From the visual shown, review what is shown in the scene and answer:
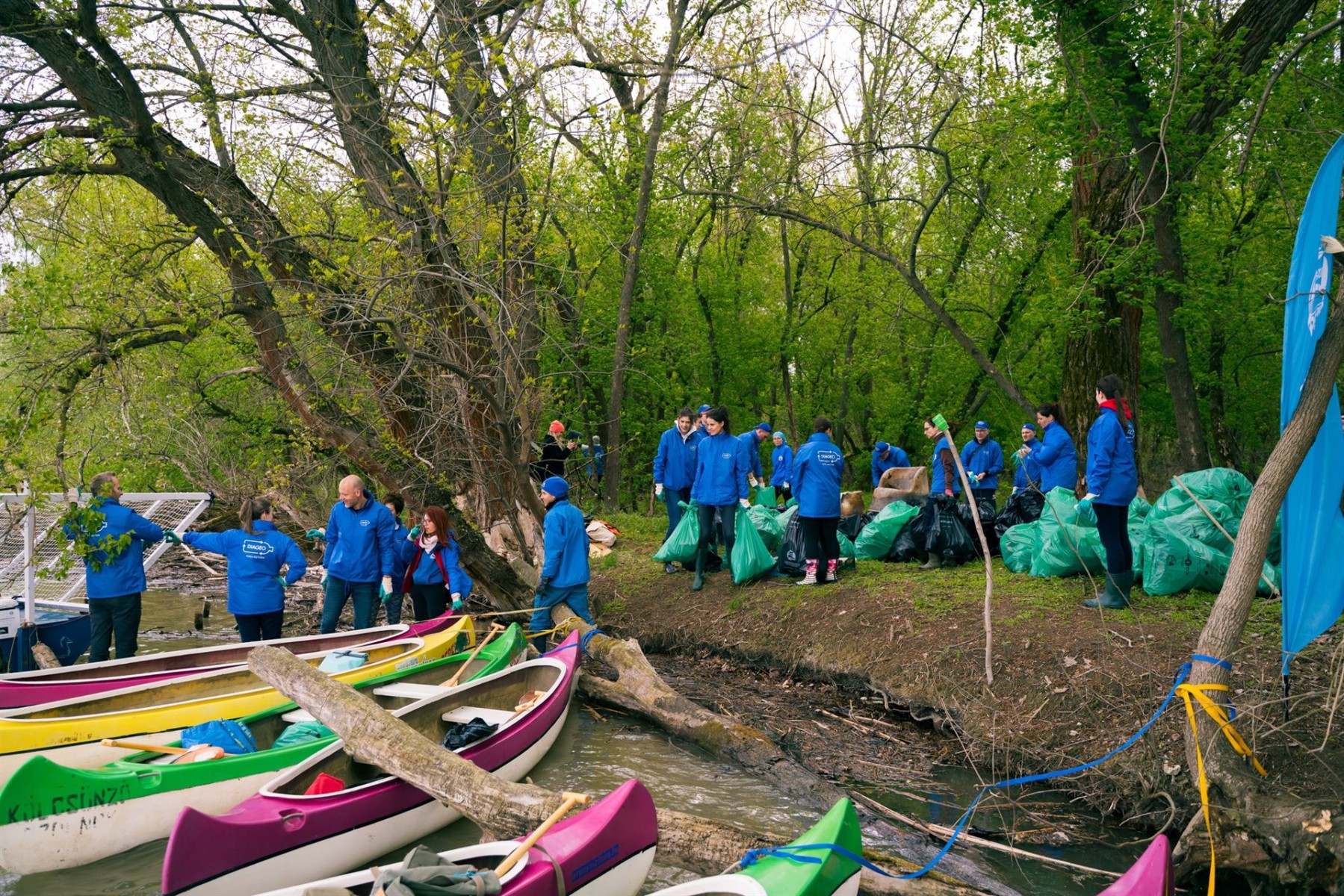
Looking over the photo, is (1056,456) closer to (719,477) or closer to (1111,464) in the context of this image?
(1111,464)

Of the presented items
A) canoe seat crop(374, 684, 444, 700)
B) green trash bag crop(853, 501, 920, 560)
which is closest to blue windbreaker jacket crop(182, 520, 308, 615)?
canoe seat crop(374, 684, 444, 700)

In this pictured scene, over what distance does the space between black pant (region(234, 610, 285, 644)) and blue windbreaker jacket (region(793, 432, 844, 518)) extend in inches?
205

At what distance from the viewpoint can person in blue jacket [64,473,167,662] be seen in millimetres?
7699

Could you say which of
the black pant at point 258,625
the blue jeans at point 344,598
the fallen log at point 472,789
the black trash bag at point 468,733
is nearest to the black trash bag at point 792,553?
the blue jeans at point 344,598

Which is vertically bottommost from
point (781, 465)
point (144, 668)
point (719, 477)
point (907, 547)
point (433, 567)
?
point (144, 668)

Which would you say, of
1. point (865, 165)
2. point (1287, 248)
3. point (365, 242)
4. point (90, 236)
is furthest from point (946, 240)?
point (90, 236)

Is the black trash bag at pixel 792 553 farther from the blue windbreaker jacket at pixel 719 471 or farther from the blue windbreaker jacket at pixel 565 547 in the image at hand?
the blue windbreaker jacket at pixel 565 547

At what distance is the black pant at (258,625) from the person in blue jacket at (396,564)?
121 cm

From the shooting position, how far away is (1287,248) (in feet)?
52.4

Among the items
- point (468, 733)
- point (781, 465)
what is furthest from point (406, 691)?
point (781, 465)

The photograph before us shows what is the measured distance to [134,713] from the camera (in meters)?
6.05

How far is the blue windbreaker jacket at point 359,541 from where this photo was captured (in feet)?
28.7

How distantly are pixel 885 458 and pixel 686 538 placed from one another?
438 centimetres

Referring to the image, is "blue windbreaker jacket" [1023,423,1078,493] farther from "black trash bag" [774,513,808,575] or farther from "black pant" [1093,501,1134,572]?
"black trash bag" [774,513,808,575]
